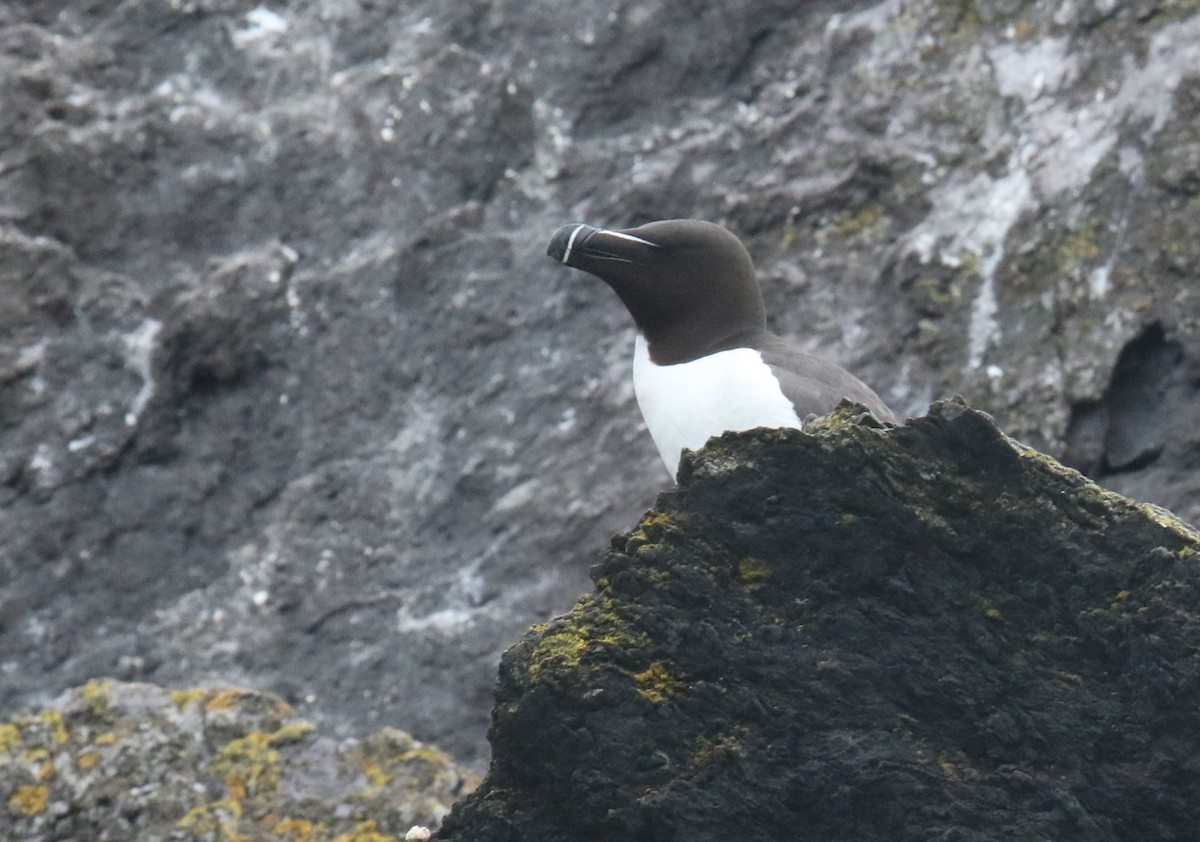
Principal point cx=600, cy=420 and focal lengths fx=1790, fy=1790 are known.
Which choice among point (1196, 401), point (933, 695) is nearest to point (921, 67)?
point (1196, 401)

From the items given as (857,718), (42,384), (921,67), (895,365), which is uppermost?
(921,67)

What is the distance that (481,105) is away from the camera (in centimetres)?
743

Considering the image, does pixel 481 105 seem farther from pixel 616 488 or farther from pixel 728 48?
pixel 616 488

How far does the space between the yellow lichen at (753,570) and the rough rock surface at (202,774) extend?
1.96 meters

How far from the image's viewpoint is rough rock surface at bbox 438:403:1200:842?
3.33 m

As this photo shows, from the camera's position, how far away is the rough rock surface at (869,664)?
3332mm

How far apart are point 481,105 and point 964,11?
200 cm

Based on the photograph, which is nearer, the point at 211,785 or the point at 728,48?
the point at 211,785

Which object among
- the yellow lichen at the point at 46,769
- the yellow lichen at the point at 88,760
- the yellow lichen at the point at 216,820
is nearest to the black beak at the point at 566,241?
the yellow lichen at the point at 216,820

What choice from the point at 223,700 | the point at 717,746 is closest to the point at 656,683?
the point at 717,746

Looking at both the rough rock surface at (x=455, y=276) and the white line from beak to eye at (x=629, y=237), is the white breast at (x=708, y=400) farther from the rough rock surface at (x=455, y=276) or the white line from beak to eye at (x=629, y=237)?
the rough rock surface at (x=455, y=276)

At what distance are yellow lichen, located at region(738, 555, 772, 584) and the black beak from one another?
1914 millimetres

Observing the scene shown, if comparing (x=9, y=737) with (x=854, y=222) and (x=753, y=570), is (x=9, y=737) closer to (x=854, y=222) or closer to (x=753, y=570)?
(x=753, y=570)

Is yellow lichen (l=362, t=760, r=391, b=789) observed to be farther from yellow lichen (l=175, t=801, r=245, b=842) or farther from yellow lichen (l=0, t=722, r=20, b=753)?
yellow lichen (l=0, t=722, r=20, b=753)
